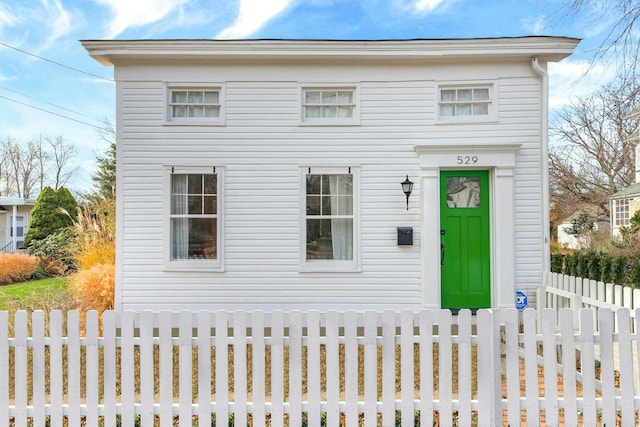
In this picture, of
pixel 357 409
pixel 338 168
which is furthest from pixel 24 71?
pixel 357 409

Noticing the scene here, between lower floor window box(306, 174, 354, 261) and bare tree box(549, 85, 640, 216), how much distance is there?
619 inches

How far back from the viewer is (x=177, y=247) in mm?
6102

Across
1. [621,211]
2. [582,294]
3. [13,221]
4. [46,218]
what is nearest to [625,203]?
[621,211]

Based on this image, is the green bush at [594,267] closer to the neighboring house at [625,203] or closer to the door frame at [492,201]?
the door frame at [492,201]

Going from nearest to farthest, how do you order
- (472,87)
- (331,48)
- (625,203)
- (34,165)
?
(331,48) → (472,87) → (625,203) → (34,165)

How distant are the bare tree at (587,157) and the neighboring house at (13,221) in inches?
1004

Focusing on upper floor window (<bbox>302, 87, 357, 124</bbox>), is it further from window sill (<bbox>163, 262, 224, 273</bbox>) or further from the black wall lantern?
window sill (<bbox>163, 262, 224, 273</bbox>)

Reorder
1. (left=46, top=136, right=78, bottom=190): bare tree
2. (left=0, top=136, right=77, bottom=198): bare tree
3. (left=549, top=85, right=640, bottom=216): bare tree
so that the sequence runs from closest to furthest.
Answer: (left=549, top=85, right=640, bottom=216): bare tree, (left=0, top=136, right=77, bottom=198): bare tree, (left=46, top=136, right=78, bottom=190): bare tree

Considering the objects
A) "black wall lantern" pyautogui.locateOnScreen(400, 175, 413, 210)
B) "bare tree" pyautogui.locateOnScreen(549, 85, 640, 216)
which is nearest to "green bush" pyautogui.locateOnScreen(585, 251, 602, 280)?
"black wall lantern" pyautogui.locateOnScreen(400, 175, 413, 210)

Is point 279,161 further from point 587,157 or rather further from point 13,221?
point 13,221

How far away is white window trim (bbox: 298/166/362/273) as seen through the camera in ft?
19.7

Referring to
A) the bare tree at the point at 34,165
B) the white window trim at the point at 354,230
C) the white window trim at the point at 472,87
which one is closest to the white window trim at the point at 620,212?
the white window trim at the point at 472,87

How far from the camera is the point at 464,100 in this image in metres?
6.08

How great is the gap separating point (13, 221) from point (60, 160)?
884cm
